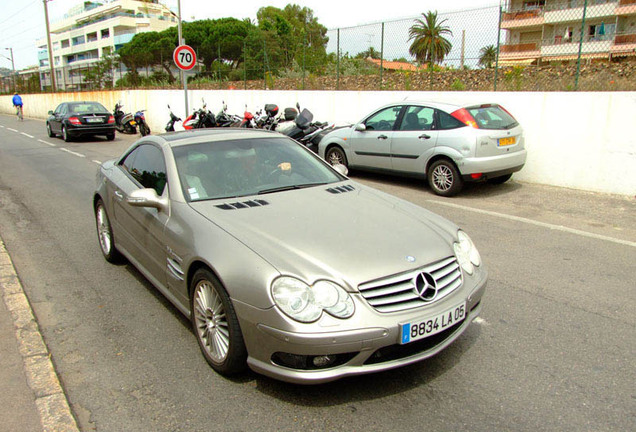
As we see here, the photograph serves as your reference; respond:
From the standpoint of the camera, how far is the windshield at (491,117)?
8.46 meters

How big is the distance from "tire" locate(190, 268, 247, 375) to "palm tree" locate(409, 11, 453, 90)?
11.0 m

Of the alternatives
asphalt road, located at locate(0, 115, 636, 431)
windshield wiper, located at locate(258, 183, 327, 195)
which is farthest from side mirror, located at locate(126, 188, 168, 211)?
asphalt road, located at locate(0, 115, 636, 431)

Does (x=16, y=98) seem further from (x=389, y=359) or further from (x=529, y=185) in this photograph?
(x=389, y=359)

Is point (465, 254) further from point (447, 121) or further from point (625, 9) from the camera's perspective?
point (625, 9)

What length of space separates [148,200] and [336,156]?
24.1 feet

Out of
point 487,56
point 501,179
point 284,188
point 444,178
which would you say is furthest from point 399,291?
point 487,56

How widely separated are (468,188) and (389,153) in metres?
1.60

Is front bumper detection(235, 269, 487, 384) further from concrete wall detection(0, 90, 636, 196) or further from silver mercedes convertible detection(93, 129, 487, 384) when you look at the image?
concrete wall detection(0, 90, 636, 196)

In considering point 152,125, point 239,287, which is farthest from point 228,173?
point 152,125

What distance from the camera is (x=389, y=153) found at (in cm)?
951

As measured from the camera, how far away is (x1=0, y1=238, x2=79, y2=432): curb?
2830mm

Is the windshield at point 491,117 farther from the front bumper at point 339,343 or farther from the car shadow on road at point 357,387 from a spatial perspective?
the front bumper at point 339,343

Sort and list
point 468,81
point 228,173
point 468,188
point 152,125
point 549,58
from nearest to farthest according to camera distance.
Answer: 1. point 228,173
2. point 468,188
3. point 549,58
4. point 468,81
5. point 152,125

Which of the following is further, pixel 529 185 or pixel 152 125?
pixel 152 125
